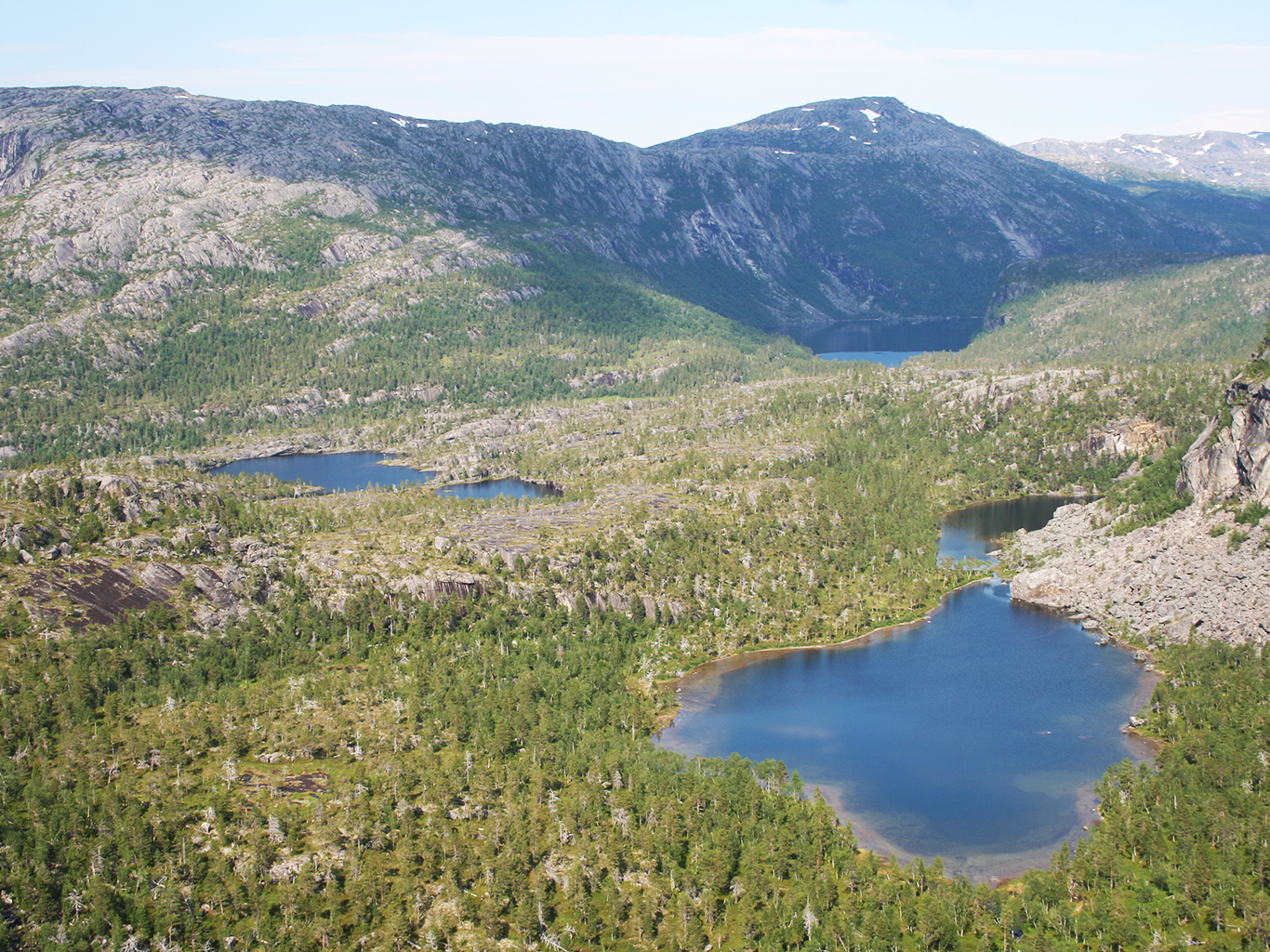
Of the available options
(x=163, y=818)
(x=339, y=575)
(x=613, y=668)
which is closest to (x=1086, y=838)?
(x=613, y=668)

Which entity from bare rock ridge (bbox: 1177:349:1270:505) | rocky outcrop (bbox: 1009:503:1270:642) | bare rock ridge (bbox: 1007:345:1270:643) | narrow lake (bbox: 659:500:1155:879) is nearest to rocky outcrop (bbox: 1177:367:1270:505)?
bare rock ridge (bbox: 1177:349:1270:505)

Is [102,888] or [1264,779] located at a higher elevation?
[1264,779]

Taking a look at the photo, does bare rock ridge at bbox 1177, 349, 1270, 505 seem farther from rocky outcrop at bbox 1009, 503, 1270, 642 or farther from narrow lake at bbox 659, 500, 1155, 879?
narrow lake at bbox 659, 500, 1155, 879

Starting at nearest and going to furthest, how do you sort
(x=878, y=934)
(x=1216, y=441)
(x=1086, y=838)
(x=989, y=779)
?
(x=878, y=934) < (x=1086, y=838) < (x=989, y=779) < (x=1216, y=441)

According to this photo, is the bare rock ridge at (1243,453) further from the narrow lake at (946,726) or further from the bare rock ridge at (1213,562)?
the narrow lake at (946,726)

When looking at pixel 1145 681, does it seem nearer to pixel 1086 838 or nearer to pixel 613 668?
pixel 1086 838

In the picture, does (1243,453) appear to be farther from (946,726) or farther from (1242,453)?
(946,726)
